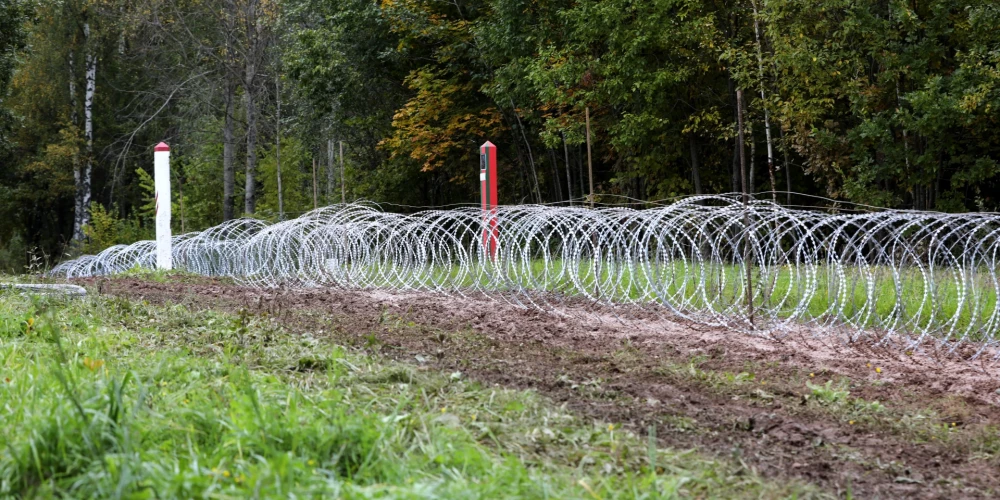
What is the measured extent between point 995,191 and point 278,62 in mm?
23927

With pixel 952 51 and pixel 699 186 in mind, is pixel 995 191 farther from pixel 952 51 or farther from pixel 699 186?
pixel 699 186

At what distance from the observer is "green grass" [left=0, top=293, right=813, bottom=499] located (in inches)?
153

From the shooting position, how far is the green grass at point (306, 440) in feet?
12.7

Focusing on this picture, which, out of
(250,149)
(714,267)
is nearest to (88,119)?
(250,149)

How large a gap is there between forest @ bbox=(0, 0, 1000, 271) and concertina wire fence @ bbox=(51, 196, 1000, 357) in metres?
2.26

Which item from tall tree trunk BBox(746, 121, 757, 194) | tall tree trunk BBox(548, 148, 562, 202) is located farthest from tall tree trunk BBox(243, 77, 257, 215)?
tall tree trunk BBox(746, 121, 757, 194)

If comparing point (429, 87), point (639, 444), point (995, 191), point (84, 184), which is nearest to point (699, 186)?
point (995, 191)

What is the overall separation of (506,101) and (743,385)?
2007 cm

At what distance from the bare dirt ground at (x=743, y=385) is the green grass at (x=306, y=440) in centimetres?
52

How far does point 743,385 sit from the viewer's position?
7.34 metres

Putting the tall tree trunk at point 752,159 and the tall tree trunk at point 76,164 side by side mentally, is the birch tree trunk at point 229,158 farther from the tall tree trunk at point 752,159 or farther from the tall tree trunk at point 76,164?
the tall tree trunk at point 752,159

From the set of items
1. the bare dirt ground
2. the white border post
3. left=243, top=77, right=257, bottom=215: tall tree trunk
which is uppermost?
left=243, top=77, right=257, bottom=215: tall tree trunk

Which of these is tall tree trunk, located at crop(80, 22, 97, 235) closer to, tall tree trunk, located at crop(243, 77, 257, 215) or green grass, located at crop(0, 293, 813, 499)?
tall tree trunk, located at crop(243, 77, 257, 215)

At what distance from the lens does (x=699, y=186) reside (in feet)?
77.8
